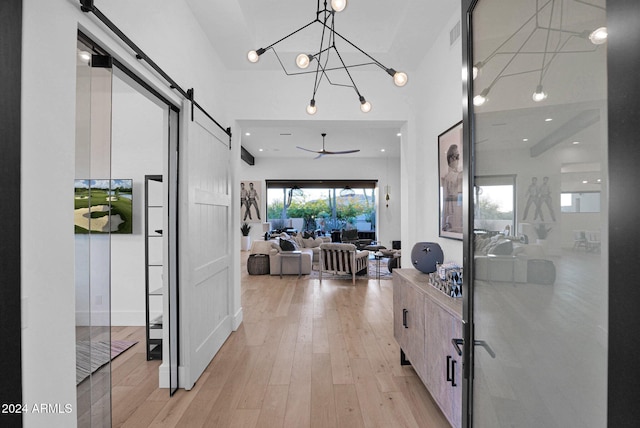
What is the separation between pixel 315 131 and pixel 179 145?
5291 millimetres

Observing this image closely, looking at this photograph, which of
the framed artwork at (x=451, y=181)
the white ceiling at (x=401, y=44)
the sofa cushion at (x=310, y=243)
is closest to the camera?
the white ceiling at (x=401, y=44)

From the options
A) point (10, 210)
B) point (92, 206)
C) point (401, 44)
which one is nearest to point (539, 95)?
point (10, 210)

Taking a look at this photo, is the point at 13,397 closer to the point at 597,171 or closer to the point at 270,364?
the point at 597,171

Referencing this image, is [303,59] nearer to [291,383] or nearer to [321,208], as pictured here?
[291,383]

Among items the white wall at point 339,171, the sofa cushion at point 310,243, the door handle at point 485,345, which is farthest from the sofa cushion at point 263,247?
the door handle at point 485,345

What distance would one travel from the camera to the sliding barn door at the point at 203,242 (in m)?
2.55

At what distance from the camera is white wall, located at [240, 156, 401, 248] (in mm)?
10836

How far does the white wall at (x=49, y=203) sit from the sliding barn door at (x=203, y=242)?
47.1 inches

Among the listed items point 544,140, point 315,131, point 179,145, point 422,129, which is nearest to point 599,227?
point 544,140

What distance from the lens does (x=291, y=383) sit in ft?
8.57

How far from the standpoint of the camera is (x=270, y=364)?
2.95 m

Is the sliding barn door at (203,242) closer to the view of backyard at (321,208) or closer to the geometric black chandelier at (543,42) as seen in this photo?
the geometric black chandelier at (543,42)

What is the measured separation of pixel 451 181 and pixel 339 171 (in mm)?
8171

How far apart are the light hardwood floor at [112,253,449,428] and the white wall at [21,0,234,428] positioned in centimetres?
115
